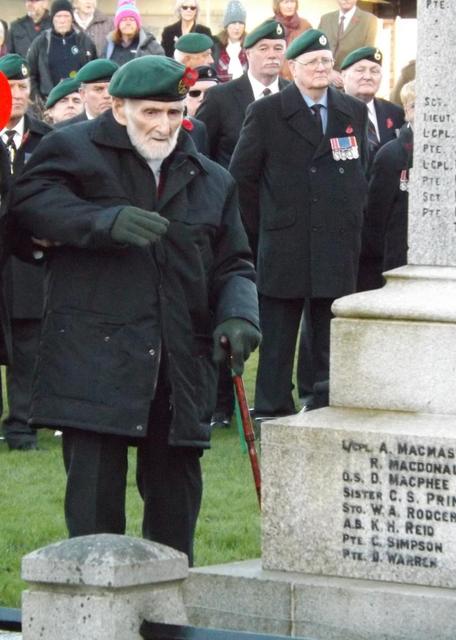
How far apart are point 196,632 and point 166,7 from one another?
826 inches

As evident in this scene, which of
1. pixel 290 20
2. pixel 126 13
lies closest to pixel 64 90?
pixel 126 13

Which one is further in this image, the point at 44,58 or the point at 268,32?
the point at 44,58

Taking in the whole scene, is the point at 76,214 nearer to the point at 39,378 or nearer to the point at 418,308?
the point at 39,378

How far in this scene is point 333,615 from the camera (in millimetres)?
6965

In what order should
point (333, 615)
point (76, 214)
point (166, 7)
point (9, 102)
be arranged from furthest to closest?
point (166, 7)
point (9, 102)
point (76, 214)
point (333, 615)

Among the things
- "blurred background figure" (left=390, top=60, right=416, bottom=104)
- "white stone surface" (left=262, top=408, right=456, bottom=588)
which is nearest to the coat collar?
"blurred background figure" (left=390, top=60, right=416, bottom=104)

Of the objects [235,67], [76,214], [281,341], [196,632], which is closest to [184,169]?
[76,214]

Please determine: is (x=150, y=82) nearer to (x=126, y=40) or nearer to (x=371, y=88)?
(x=371, y=88)

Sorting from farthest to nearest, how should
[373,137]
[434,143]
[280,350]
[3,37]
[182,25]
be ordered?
[3,37] < [182,25] < [373,137] < [280,350] < [434,143]

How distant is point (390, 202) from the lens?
1323 cm

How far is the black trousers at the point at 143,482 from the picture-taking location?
771 centimetres

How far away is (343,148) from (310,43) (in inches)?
25.4

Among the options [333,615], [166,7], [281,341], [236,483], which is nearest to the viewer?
[333,615]

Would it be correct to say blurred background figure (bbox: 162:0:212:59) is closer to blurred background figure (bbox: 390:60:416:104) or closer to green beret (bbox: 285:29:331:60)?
blurred background figure (bbox: 390:60:416:104)
